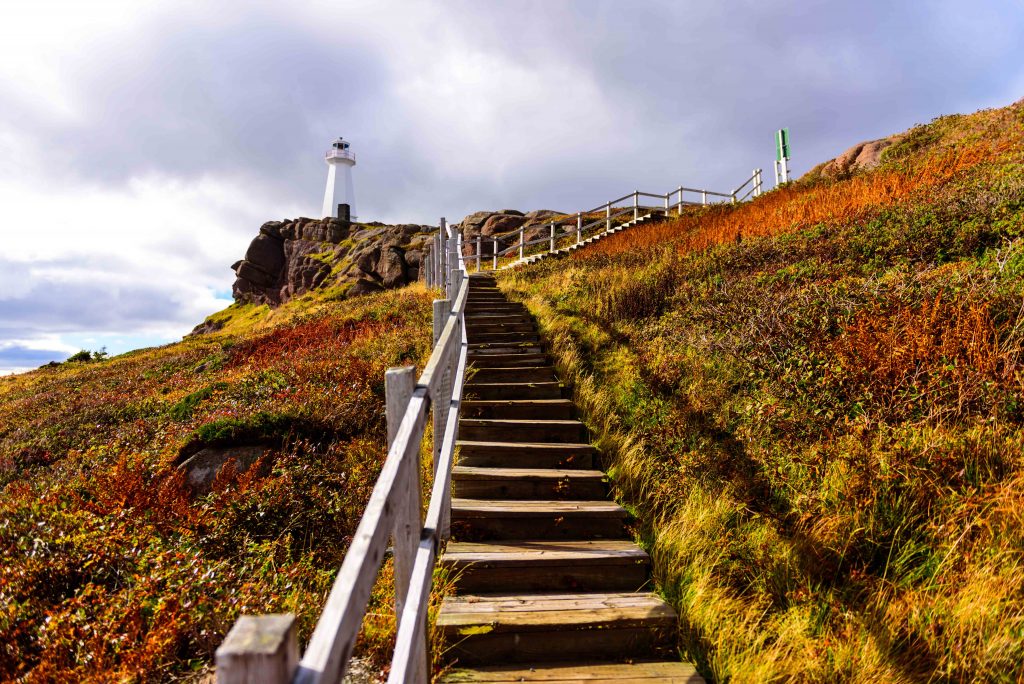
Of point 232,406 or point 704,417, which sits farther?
point 232,406

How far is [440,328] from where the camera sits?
19.6 feet

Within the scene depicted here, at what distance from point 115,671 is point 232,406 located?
222 inches

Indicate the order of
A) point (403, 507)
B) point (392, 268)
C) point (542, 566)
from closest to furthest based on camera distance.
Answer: point (403, 507) → point (542, 566) → point (392, 268)

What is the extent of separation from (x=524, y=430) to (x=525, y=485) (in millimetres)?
1142

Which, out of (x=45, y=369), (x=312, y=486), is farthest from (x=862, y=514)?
(x=45, y=369)

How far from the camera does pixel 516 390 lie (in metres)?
7.54

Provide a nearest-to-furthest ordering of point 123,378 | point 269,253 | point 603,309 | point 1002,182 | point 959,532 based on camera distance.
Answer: point 959,532, point 1002,182, point 603,309, point 123,378, point 269,253

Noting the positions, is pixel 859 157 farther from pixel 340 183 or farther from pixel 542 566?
pixel 340 183

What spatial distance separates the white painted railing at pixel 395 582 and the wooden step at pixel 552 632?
67 cm

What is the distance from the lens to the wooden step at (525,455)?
19.2 feet

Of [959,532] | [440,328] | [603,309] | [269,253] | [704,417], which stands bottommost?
[959,532]

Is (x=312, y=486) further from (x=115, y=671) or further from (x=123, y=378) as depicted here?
(x=123, y=378)

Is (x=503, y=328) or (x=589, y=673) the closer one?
(x=589, y=673)

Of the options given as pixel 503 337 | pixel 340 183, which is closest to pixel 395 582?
pixel 503 337
